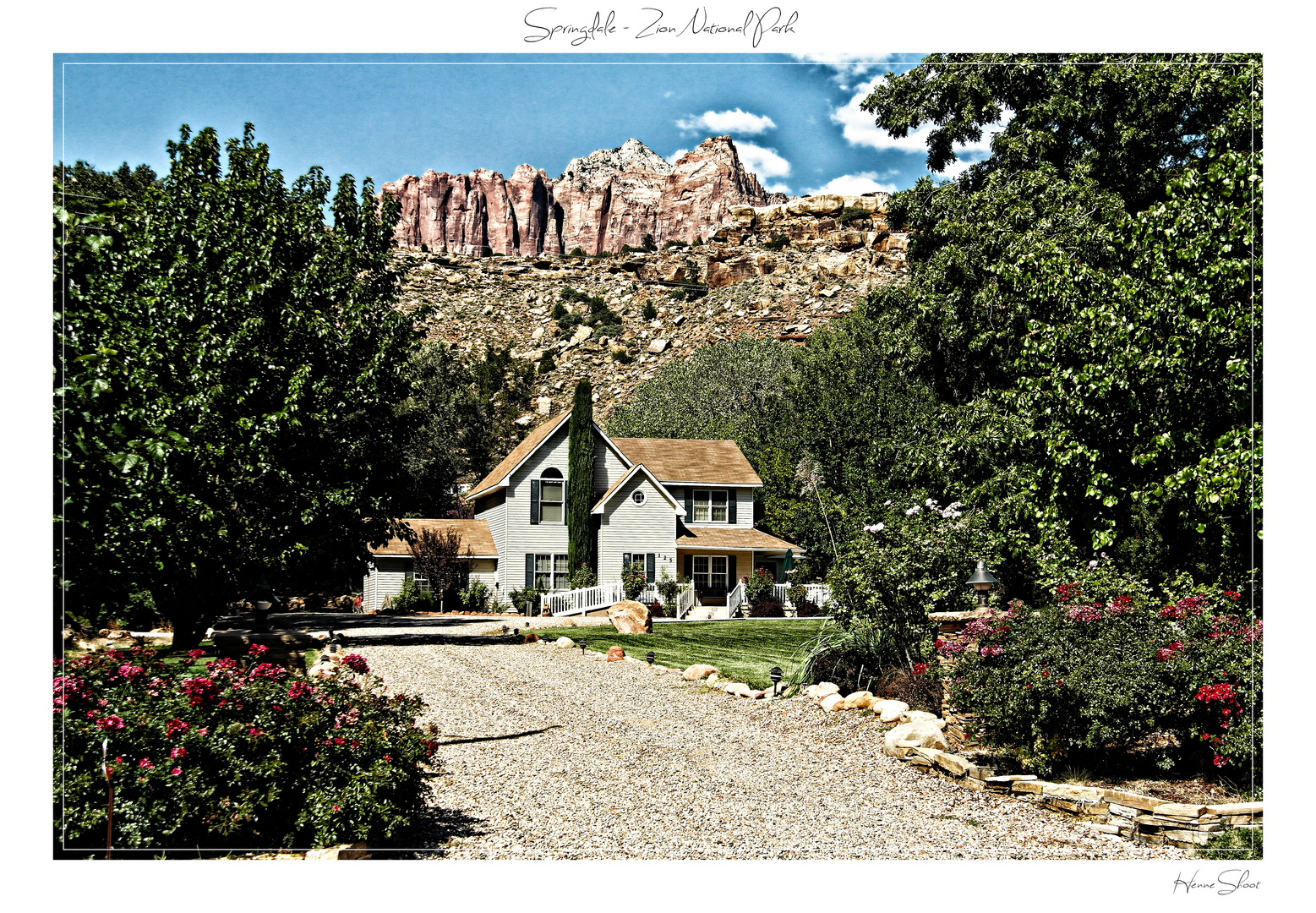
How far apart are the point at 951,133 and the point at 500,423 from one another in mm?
27135

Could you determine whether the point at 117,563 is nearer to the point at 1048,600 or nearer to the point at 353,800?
the point at 353,800

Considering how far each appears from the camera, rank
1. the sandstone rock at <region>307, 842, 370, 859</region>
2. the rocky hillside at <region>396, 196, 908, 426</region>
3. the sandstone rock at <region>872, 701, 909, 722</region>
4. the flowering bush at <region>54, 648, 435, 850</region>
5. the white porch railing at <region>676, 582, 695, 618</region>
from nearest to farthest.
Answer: the flowering bush at <region>54, 648, 435, 850</region> < the sandstone rock at <region>307, 842, 370, 859</region> < the sandstone rock at <region>872, 701, 909, 722</region> < the rocky hillside at <region>396, 196, 908, 426</region> < the white porch railing at <region>676, 582, 695, 618</region>

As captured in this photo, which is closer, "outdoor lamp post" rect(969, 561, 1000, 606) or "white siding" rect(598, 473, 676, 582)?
"outdoor lamp post" rect(969, 561, 1000, 606)

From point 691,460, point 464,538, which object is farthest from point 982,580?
point 464,538

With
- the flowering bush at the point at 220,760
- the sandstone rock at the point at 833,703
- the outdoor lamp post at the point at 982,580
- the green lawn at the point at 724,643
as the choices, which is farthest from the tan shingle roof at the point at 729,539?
the flowering bush at the point at 220,760

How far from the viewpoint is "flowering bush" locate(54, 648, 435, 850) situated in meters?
3.98

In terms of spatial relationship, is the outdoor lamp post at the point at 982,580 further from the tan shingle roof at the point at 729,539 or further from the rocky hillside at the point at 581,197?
the tan shingle roof at the point at 729,539

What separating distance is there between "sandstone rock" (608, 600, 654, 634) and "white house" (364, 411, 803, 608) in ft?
17.4

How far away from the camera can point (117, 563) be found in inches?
194

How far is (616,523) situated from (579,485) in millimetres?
1402

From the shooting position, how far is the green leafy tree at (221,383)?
4219 mm

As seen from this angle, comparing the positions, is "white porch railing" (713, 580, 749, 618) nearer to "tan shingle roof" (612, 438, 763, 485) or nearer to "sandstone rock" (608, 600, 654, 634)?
"tan shingle roof" (612, 438, 763, 485)

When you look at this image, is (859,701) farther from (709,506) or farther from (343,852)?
(709,506)

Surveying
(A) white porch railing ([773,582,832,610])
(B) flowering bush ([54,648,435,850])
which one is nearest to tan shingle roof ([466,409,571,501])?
(A) white porch railing ([773,582,832,610])
